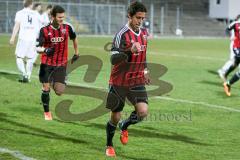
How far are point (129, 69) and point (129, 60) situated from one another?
0.14 meters

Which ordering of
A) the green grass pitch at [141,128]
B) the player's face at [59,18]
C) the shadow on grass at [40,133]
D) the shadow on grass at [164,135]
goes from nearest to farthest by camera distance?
the green grass pitch at [141,128] < the shadow on grass at [40,133] < the shadow on grass at [164,135] < the player's face at [59,18]

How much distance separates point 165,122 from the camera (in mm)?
10781

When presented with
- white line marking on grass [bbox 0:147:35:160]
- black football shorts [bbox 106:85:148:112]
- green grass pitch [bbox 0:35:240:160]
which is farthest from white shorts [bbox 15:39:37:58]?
black football shorts [bbox 106:85:148:112]

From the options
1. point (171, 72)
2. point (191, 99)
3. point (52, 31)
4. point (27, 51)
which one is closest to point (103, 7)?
point (171, 72)

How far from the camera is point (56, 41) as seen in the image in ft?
34.9

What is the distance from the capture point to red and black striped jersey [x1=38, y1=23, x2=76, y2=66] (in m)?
10.5

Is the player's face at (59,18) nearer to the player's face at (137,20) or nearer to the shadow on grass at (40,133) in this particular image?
the shadow on grass at (40,133)

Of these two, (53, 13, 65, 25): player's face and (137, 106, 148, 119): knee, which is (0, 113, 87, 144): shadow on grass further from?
(53, 13, 65, 25): player's face

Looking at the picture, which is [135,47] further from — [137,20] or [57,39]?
[57,39]

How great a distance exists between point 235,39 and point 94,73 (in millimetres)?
4554

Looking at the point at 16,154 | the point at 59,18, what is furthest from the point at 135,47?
the point at 59,18

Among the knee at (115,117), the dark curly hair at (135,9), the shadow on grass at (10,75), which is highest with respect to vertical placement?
the dark curly hair at (135,9)

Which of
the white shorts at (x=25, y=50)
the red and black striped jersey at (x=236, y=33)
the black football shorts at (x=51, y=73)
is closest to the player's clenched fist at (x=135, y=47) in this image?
the black football shorts at (x=51, y=73)

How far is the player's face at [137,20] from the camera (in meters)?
7.55
